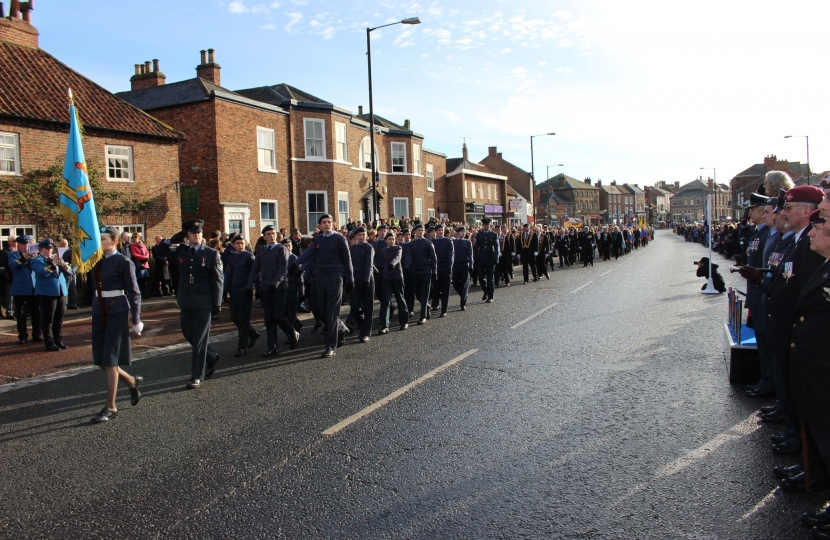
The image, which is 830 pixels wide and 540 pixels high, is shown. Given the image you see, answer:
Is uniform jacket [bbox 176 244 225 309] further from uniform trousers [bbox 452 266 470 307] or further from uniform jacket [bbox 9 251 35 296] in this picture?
uniform trousers [bbox 452 266 470 307]

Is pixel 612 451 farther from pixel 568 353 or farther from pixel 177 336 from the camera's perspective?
pixel 177 336

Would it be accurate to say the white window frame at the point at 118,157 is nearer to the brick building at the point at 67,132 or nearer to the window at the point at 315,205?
the brick building at the point at 67,132

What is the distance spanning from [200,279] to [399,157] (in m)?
29.4

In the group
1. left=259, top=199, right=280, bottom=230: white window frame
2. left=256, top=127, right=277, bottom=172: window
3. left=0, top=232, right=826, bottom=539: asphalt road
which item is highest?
left=256, top=127, right=277, bottom=172: window

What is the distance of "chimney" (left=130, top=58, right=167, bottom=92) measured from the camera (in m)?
28.3

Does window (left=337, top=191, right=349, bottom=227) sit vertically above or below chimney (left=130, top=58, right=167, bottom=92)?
below

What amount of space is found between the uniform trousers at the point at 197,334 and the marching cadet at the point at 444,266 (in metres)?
6.56

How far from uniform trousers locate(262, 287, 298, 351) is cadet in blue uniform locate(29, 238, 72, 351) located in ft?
13.1

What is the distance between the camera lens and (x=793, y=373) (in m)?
3.77

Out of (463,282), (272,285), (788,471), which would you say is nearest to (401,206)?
(463,282)

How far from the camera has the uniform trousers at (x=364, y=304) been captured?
10297 mm

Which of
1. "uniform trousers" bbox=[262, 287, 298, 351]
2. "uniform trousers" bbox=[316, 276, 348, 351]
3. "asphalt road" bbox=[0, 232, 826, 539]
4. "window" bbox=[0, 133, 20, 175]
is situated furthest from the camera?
"window" bbox=[0, 133, 20, 175]

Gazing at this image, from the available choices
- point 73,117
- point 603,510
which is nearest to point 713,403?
point 603,510

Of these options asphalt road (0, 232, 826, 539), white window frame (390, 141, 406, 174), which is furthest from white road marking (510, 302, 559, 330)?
white window frame (390, 141, 406, 174)
